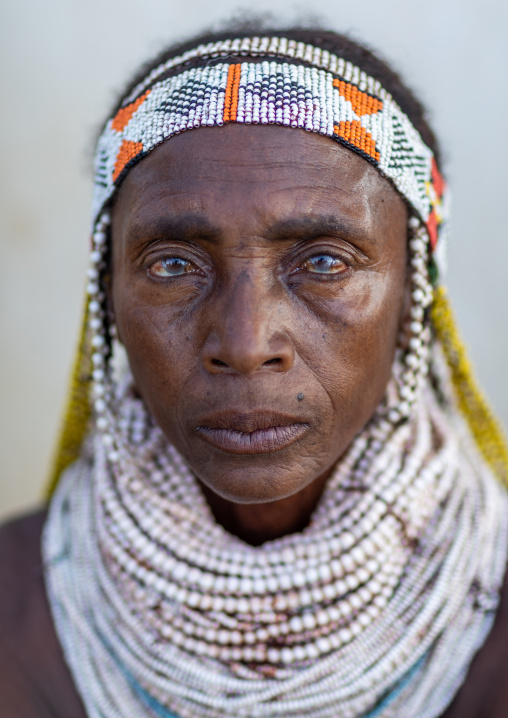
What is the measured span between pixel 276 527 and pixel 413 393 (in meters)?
0.53

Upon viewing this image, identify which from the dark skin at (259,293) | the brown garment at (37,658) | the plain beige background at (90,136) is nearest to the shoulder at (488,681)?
the brown garment at (37,658)

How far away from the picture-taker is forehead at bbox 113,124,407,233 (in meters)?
1.48

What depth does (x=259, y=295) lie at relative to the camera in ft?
4.83

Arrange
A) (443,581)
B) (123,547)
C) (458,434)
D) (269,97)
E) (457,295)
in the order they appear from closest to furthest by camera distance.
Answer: (269,97)
(443,581)
(123,547)
(458,434)
(457,295)

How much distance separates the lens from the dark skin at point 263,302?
1475mm

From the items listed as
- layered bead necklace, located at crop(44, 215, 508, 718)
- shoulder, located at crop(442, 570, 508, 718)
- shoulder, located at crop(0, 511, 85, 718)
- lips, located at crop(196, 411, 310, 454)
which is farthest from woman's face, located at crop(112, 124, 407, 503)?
shoulder, located at crop(0, 511, 85, 718)

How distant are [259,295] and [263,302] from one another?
2 cm

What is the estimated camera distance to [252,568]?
1.73 metres

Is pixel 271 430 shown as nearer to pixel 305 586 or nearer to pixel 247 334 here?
pixel 247 334

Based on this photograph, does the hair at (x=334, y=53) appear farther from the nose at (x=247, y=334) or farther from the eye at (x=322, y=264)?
the nose at (x=247, y=334)

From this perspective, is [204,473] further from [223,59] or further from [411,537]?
[223,59]

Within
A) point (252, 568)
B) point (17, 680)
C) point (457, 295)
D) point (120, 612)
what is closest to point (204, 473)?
point (252, 568)

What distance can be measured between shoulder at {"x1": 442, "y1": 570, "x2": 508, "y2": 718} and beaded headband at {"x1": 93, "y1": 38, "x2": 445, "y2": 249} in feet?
3.37

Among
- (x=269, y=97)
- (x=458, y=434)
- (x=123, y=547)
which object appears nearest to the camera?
(x=269, y=97)
